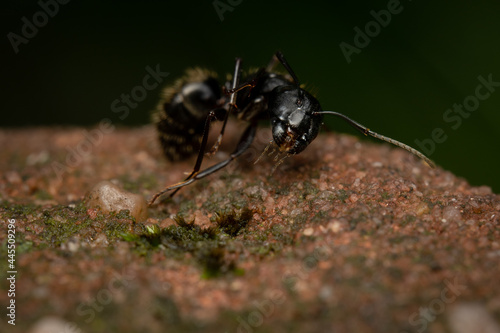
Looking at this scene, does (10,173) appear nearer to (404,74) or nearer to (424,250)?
(424,250)

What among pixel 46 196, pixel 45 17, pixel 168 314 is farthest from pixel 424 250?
pixel 45 17

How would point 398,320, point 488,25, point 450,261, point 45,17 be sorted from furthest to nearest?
point 45,17 → point 488,25 → point 450,261 → point 398,320

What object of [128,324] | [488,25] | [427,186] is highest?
[488,25]

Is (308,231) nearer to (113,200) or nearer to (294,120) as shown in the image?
(294,120)

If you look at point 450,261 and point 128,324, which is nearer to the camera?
point 128,324

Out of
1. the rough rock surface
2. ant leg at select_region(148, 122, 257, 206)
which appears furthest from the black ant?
the rough rock surface

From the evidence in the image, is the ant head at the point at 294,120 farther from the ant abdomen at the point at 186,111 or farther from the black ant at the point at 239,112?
the ant abdomen at the point at 186,111

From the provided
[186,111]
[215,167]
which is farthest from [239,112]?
[215,167]
